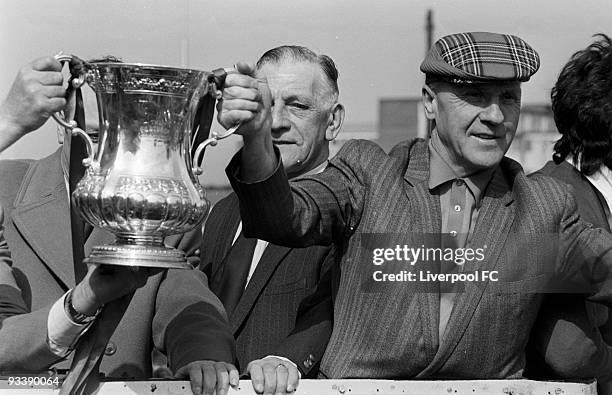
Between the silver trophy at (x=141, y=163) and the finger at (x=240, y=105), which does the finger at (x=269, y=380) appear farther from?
the finger at (x=240, y=105)

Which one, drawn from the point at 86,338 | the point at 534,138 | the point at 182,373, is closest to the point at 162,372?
the point at 182,373

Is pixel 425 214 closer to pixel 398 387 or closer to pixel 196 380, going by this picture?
pixel 398 387

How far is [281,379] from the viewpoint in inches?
88.2

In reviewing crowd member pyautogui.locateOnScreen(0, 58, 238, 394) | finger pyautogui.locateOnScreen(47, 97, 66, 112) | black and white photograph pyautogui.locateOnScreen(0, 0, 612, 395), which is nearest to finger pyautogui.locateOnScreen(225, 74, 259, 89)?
black and white photograph pyautogui.locateOnScreen(0, 0, 612, 395)

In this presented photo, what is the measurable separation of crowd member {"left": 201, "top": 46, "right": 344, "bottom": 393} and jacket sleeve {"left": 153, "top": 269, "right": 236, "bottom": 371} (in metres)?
0.08

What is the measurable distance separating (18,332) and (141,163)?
0.38m

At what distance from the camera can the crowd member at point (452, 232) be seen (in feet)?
7.47

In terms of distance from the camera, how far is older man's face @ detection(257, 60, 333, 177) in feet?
9.39

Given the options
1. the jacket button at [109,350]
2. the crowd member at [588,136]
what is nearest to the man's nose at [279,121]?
the crowd member at [588,136]

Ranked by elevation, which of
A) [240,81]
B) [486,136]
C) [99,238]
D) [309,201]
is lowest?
[99,238]

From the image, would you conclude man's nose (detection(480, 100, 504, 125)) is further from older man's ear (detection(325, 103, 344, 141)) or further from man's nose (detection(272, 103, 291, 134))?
man's nose (detection(272, 103, 291, 134))

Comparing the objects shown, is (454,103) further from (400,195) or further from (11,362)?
(11,362)

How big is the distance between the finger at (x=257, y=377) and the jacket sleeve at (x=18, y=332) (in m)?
0.32

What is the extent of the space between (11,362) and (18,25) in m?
0.57
